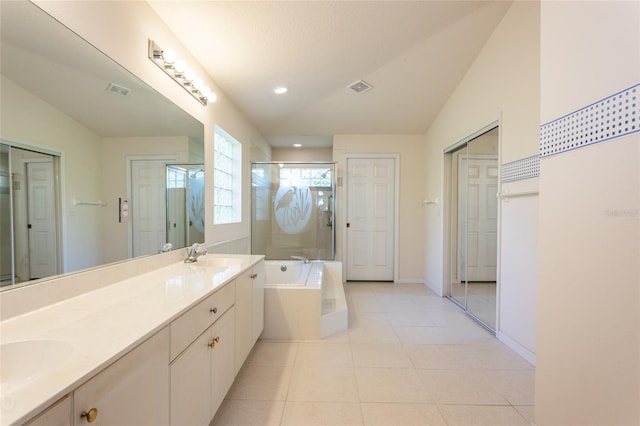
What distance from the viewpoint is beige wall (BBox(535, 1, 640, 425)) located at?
2.94 feet

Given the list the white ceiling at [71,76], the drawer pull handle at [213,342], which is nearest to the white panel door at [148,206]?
the white ceiling at [71,76]

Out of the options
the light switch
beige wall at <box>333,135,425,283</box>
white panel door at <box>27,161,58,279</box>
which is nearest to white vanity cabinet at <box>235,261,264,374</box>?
the light switch

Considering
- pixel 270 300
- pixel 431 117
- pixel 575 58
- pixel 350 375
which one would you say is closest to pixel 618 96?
pixel 575 58

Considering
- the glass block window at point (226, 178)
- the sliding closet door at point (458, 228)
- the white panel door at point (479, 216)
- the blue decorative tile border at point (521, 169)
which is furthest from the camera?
the sliding closet door at point (458, 228)

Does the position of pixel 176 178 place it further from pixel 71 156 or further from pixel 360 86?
pixel 360 86

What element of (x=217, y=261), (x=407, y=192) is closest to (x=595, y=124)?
(x=217, y=261)

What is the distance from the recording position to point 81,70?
119cm

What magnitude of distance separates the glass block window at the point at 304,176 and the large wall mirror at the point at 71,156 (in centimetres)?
244

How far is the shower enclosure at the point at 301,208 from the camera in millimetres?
4121

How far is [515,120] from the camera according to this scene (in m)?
2.19

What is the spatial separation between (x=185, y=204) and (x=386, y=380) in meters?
1.92

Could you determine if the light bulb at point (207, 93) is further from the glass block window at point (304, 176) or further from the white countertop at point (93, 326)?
the glass block window at point (304, 176)

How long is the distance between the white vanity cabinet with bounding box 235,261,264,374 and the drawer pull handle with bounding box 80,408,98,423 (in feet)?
3.26

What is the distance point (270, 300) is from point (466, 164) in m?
2.68
